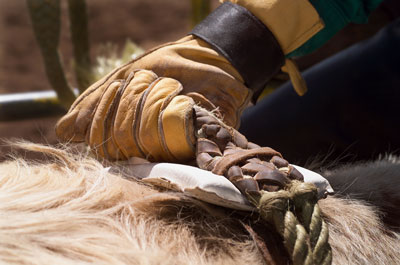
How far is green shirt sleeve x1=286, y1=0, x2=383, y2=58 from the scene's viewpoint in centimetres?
93

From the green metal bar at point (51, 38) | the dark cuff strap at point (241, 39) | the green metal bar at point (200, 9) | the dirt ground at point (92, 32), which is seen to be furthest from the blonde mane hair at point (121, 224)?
the dirt ground at point (92, 32)

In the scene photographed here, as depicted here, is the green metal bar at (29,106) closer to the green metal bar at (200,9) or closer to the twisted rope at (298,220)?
the green metal bar at (200,9)

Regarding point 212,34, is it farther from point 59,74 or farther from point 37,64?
point 37,64

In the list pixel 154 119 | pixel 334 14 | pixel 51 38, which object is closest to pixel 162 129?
pixel 154 119

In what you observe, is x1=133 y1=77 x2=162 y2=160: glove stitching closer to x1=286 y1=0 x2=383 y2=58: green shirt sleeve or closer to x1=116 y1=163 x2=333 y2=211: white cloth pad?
x1=116 y1=163 x2=333 y2=211: white cloth pad

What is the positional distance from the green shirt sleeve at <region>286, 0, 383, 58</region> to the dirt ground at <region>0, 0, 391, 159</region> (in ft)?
10.2

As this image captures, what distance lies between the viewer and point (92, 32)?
5.20m

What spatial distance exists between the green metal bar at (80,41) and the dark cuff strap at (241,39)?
0.80 metres

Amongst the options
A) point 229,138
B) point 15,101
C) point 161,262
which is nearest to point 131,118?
point 229,138

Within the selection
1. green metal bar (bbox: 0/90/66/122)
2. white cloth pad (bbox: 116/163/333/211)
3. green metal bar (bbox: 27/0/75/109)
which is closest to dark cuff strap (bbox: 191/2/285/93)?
white cloth pad (bbox: 116/163/333/211)

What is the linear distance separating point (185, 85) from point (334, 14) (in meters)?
0.35

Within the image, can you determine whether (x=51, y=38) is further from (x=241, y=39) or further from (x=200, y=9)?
(x=241, y=39)

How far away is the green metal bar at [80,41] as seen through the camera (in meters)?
1.63

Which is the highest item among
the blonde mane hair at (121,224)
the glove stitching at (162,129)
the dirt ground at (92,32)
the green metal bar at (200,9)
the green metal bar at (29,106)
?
the glove stitching at (162,129)
